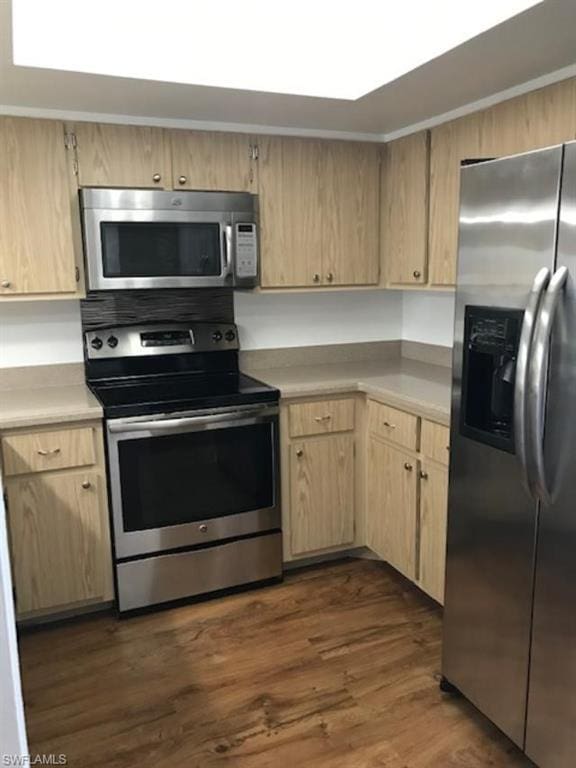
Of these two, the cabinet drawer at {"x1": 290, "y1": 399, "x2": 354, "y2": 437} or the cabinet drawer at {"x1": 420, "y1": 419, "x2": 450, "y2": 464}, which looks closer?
the cabinet drawer at {"x1": 420, "y1": 419, "x2": 450, "y2": 464}

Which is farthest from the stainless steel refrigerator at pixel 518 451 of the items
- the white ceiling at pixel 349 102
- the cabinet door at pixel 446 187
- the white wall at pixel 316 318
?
A: the white wall at pixel 316 318

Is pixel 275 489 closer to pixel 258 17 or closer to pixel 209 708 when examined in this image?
pixel 209 708

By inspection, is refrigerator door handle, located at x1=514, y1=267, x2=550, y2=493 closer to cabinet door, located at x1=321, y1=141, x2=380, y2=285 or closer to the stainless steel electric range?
the stainless steel electric range

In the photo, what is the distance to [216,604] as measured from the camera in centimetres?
273

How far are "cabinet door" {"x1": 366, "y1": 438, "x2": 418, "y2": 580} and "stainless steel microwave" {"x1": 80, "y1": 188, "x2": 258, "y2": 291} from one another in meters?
1.03

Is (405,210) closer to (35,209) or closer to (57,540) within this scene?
(35,209)

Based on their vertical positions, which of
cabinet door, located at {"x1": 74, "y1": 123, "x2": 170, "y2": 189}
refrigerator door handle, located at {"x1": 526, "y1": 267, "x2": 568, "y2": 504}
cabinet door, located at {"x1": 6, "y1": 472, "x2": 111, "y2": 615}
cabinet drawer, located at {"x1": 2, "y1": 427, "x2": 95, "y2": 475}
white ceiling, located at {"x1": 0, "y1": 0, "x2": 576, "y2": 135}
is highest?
white ceiling, located at {"x1": 0, "y1": 0, "x2": 576, "y2": 135}

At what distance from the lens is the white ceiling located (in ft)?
6.11

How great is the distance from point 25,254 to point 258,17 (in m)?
1.33

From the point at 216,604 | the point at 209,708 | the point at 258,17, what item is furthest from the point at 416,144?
the point at 209,708

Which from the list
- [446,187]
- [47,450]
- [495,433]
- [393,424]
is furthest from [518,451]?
[47,450]

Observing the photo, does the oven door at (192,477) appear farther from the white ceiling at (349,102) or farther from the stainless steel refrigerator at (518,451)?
the white ceiling at (349,102)

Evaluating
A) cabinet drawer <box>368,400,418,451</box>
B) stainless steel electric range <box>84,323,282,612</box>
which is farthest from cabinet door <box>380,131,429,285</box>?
stainless steel electric range <box>84,323,282,612</box>

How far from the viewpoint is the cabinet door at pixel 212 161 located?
2.75m
